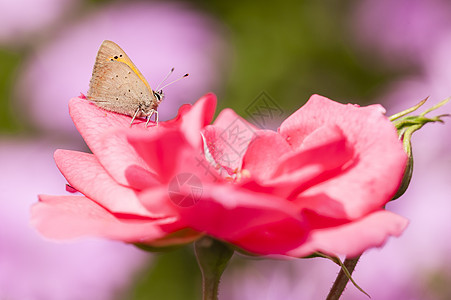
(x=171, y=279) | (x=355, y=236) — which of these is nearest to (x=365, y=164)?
(x=355, y=236)

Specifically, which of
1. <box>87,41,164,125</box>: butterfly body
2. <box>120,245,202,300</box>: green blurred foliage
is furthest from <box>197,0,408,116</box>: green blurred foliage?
<box>87,41,164,125</box>: butterfly body

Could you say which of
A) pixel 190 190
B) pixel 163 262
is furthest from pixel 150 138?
pixel 163 262

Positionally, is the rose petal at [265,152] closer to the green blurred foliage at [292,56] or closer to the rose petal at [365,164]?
the rose petal at [365,164]

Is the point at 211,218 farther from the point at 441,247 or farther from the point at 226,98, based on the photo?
the point at 226,98

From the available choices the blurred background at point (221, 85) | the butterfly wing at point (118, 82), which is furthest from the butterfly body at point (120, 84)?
the blurred background at point (221, 85)

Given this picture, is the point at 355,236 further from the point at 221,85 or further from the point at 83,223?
the point at 221,85

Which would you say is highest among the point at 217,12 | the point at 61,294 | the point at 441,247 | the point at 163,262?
the point at 217,12

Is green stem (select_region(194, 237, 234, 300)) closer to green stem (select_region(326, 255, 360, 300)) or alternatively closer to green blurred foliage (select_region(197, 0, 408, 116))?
green stem (select_region(326, 255, 360, 300))
